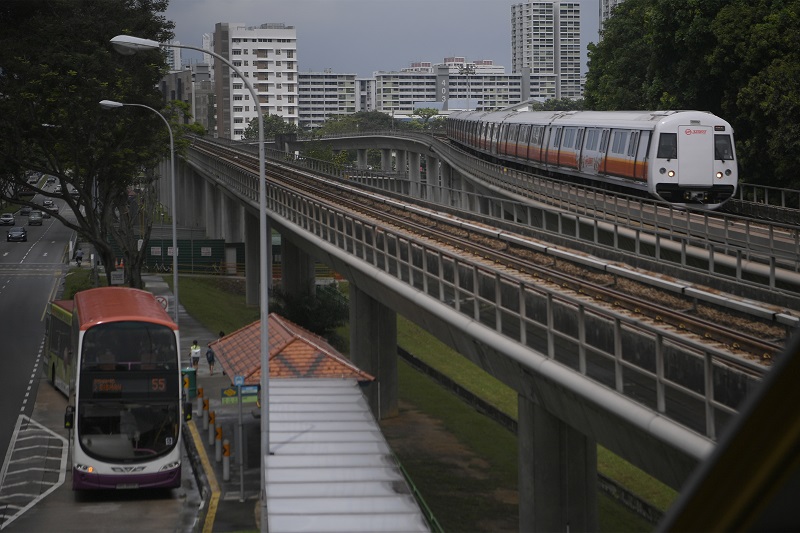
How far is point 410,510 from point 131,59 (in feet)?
110

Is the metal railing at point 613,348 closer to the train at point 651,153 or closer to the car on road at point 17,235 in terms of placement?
the train at point 651,153

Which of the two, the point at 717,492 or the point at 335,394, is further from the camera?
Answer: the point at 335,394

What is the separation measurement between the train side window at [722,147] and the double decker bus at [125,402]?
742 inches

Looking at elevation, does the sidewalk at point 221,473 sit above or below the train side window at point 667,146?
below

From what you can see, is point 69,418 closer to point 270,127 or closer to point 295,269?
point 295,269

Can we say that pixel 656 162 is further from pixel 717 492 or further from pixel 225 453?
pixel 717 492

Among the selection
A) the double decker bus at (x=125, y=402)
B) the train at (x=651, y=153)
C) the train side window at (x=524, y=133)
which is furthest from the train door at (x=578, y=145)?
the double decker bus at (x=125, y=402)

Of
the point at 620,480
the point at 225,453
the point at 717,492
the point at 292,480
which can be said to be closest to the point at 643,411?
the point at 292,480

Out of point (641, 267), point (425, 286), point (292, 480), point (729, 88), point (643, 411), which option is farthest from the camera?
point (729, 88)

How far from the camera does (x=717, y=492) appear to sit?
3.98ft

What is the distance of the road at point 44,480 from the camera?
78.3 feet

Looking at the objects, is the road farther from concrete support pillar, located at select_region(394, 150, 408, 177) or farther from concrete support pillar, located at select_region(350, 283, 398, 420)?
concrete support pillar, located at select_region(394, 150, 408, 177)

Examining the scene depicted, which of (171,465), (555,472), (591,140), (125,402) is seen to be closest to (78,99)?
(591,140)

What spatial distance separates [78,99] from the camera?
44.2 m
